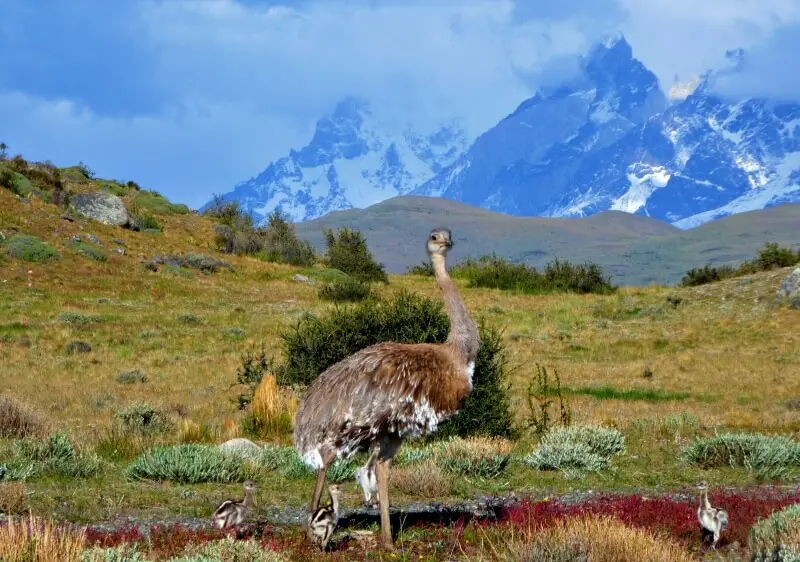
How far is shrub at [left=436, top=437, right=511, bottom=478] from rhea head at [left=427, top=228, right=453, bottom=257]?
468cm

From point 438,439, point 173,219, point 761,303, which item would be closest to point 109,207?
point 173,219

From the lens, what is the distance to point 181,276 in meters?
47.3

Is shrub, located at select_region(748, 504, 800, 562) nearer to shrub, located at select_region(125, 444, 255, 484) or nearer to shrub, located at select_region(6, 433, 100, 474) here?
shrub, located at select_region(125, 444, 255, 484)

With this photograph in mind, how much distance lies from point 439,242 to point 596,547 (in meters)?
3.25

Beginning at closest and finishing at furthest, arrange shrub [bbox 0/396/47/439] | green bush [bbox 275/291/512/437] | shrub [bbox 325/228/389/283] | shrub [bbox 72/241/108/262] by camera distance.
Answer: shrub [bbox 0/396/47/439] → green bush [bbox 275/291/512/437] → shrub [bbox 72/241/108/262] → shrub [bbox 325/228/389/283]

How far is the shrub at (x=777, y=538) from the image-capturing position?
7859mm

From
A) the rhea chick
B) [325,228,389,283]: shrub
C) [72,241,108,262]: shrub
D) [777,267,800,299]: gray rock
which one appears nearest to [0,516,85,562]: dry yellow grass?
the rhea chick

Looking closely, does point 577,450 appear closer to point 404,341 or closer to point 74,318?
point 404,341

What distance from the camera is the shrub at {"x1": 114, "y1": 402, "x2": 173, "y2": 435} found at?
17.5m

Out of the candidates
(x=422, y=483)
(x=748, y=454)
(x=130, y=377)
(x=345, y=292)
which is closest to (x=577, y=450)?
(x=748, y=454)

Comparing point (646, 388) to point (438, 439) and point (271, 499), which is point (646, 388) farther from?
point (271, 499)

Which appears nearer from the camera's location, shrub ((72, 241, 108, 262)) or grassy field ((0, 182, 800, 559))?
grassy field ((0, 182, 800, 559))

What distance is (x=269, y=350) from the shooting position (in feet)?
99.8

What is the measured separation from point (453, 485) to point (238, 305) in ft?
98.4
